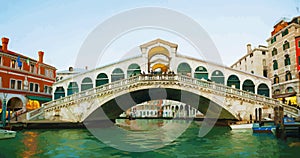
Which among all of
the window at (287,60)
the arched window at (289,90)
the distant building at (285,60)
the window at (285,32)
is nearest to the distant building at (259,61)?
the distant building at (285,60)

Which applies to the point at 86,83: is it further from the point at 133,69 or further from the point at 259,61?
the point at 259,61

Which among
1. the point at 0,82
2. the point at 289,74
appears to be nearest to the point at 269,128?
the point at 289,74

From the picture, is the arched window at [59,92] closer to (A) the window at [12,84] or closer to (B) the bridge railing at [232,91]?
(A) the window at [12,84]

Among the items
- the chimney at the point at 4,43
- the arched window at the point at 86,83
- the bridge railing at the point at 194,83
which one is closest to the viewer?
the bridge railing at the point at 194,83

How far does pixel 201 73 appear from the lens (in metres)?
19.6

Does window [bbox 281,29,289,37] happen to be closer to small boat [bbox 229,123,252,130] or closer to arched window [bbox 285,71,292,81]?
arched window [bbox 285,71,292,81]

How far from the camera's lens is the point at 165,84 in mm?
16094

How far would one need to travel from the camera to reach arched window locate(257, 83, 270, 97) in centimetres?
1853

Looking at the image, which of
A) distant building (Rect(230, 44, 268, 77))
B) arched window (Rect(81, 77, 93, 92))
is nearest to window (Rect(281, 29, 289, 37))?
distant building (Rect(230, 44, 268, 77))

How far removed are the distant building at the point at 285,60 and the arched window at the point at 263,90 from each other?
6.59ft

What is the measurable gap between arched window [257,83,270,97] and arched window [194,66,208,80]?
4.07 metres

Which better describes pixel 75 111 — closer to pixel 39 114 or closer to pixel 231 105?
pixel 39 114

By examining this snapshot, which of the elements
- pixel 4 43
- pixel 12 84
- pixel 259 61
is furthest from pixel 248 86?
pixel 4 43

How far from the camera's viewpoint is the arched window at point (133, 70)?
19.8m
